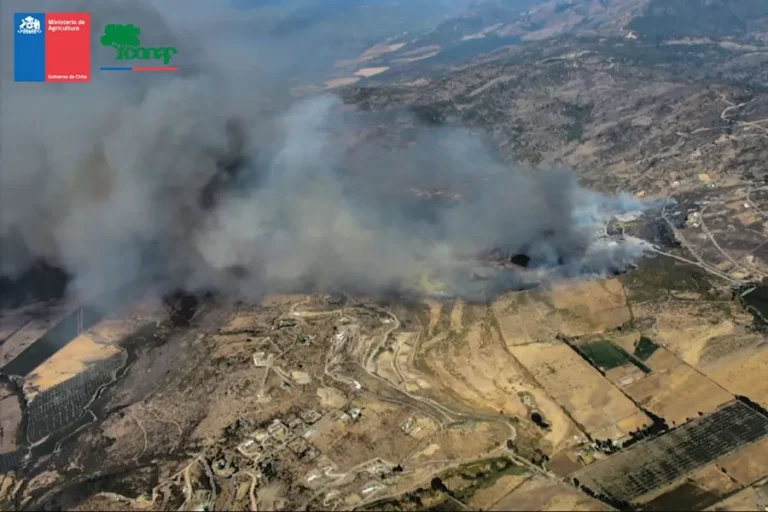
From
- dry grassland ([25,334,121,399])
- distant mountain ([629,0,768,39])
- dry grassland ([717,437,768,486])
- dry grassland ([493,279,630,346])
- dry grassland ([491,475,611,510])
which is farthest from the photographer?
distant mountain ([629,0,768,39])

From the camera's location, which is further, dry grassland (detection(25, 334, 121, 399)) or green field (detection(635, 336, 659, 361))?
dry grassland (detection(25, 334, 121, 399))

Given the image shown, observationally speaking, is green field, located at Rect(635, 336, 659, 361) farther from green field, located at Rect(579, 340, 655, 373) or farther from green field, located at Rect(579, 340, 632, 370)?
green field, located at Rect(579, 340, 632, 370)

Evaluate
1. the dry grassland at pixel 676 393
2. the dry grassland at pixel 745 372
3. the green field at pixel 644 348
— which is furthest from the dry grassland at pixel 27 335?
the dry grassland at pixel 745 372

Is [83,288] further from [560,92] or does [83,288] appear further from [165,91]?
[560,92]

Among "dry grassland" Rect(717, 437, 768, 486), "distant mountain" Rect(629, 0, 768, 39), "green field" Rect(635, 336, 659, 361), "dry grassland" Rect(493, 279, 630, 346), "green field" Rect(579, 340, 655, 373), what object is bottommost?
"dry grassland" Rect(717, 437, 768, 486)

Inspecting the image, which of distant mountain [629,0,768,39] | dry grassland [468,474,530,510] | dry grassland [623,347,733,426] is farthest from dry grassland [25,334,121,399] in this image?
distant mountain [629,0,768,39]

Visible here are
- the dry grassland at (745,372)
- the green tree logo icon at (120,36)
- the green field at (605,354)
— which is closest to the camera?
the dry grassland at (745,372)

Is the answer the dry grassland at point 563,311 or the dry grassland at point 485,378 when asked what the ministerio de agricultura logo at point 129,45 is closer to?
the dry grassland at point 485,378

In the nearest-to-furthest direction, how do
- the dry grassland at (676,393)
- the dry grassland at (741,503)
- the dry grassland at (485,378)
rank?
the dry grassland at (741,503) → the dry grassland at (676,393) → the dry grassland at (485,378)
